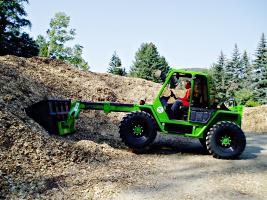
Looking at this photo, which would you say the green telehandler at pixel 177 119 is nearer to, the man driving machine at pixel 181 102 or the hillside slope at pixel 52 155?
the man driving machine at pixel 181 102

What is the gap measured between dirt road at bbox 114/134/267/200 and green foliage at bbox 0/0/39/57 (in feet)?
83.2

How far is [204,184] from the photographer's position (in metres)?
5.86

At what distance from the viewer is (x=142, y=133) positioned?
836 centimetres

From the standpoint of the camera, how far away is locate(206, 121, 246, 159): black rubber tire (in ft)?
26.8

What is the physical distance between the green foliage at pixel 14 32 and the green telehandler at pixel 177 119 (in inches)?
935

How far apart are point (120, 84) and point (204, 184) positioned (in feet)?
44.3

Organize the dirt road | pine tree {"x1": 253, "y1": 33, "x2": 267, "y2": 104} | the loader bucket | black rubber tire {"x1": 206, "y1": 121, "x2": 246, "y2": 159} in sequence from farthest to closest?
pine tree {"x1": 253, "y1": 33, "x2": 267, "y2": 104}, the loader bucket, black rubber tire {"x1": 206, "y1": 121, "x2": 246, "y2": 159}, the dirt road

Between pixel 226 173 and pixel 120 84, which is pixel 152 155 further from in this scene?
pixel 120 84

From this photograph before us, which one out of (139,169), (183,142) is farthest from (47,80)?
(139,169)

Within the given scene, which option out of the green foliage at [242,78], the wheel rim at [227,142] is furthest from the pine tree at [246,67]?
the wheel rim at [227,142]

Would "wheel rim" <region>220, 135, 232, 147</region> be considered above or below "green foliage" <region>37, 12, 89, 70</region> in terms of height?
below

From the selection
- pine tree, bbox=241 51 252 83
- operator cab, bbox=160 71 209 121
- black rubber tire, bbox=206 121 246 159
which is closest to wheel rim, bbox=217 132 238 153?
black rubber tire, bbox=206 121 246 159

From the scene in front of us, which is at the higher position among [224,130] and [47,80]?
[47,80]

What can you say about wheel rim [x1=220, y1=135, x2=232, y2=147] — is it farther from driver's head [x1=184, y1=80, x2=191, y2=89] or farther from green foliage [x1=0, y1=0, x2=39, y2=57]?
green foliage [x1=0, y1=0, x2=39, y2=57]
